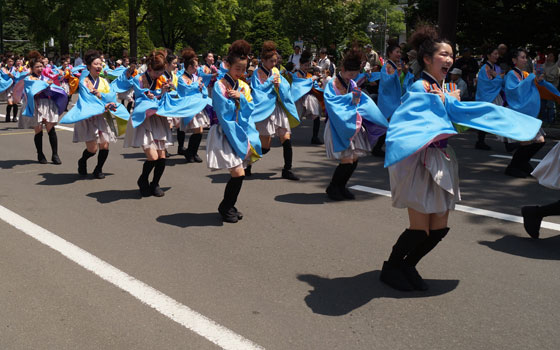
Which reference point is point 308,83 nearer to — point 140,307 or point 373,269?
point 373,269

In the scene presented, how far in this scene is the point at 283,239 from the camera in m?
6.00

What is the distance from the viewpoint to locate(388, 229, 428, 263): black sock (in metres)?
4.46

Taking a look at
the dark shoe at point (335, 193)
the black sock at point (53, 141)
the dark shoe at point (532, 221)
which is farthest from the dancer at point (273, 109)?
the dark shoe at point (532, 221)

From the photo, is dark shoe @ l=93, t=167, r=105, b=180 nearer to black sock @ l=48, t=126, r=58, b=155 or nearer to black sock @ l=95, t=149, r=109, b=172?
black sock @ l=95, t=149, r=109, b=172

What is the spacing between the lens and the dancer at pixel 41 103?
10.3 m

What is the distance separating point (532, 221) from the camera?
5.97 m

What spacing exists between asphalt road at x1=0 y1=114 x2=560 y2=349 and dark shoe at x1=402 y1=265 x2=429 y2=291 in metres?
0.11

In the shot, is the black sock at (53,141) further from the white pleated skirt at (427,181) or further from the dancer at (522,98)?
the white pleated skirt at (427,181)

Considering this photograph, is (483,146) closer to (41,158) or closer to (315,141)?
(315,141)

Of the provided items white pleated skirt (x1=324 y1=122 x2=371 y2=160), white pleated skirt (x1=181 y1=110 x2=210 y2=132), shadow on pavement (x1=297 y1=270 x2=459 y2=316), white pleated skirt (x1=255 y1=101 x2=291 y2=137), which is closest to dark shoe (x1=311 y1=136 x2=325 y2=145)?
white pleated skirt (x1=181 y1=110 x2=210 y2=132)

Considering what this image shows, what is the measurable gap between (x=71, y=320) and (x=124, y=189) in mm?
4373

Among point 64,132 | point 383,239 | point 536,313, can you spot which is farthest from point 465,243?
point 64,132

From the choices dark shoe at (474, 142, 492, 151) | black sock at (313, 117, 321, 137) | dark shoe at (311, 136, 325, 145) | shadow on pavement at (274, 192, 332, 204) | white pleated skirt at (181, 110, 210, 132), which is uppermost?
white pleated skirt at (181, 110, 210, 132)

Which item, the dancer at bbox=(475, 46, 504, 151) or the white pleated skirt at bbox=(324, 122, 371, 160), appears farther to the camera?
the dancer at bbox=(475, 46, 504, 151)
